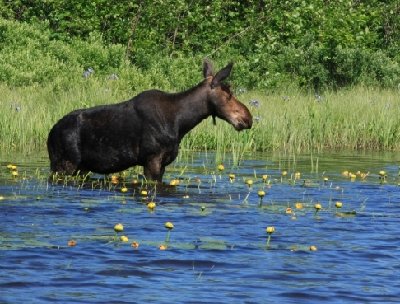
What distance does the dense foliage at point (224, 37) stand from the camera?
26.7 m

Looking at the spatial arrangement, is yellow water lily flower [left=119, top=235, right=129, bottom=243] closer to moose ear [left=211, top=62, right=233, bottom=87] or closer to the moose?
the moose

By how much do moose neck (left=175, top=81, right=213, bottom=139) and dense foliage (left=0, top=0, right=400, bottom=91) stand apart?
11.2 metres

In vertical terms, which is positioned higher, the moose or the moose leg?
the moose

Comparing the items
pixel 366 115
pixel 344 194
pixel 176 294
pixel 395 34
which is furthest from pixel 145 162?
pixel 395 34

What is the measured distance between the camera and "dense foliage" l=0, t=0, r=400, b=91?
2673 cm

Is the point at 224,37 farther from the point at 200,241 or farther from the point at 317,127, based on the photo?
the point at 200,241

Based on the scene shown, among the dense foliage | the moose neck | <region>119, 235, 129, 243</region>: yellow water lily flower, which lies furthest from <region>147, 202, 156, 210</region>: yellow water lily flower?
the dense foliage

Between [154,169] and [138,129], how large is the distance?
0.53 m

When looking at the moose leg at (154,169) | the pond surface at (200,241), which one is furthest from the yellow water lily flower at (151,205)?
the moose leg at (154,169)

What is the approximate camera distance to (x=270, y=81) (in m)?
27.0

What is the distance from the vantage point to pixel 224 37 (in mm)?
30000

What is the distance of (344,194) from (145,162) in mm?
2436

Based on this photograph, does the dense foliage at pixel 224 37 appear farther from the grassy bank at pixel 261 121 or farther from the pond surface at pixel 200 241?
the pond surface at pixel 200 241

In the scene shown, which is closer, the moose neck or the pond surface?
the pond surface
